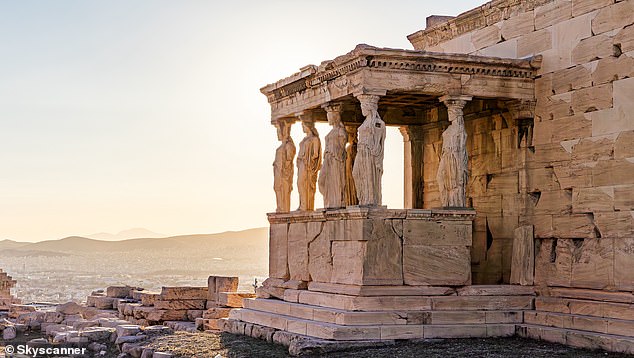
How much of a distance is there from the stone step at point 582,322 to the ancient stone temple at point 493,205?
0.06ft

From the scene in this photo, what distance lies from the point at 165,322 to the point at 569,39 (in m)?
9.99

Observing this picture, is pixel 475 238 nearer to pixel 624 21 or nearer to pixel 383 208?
pixel 383 208

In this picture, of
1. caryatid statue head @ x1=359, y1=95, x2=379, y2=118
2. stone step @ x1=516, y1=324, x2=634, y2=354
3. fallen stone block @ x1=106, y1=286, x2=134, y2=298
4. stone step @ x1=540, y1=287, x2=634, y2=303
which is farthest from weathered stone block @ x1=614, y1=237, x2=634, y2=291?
fallen stone block @ x1=106, y1=286, x2=134, y2=298

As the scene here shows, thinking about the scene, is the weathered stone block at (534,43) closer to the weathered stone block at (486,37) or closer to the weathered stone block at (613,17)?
the weathered stone block at (486,37)

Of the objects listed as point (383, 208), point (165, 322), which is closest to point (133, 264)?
point (165, 322)

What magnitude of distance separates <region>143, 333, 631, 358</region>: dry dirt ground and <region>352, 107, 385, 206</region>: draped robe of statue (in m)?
2.04

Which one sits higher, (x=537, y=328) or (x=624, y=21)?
(x=624, y=21)

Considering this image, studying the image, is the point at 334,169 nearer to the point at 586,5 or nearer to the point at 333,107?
the point at 333,107

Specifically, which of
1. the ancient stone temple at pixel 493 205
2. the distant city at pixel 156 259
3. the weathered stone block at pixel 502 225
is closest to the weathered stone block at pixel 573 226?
the ancient stone temple at pixel 493 205

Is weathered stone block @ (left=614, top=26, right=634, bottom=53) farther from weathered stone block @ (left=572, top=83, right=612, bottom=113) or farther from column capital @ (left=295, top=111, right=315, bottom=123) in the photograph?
column capital @ (left=295, top=111, right=315, bottom=123)

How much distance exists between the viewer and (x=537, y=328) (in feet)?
44.0

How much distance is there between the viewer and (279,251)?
16.0m

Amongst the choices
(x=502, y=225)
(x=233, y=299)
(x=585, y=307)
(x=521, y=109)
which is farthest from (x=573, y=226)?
(x=233, y=299)

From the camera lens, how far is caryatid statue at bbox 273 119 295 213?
54.2 feet
